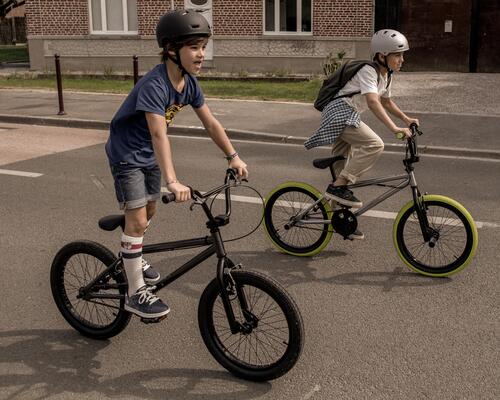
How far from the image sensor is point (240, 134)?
476 inches

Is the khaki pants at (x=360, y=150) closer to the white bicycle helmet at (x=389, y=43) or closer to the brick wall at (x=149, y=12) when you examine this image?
the white bicycle helmet at (x=389, y=43)

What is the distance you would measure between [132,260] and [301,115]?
33.0 ft

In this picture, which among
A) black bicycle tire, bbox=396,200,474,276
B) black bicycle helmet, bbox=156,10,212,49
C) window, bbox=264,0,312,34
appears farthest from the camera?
window, bbox=264,0,312,34

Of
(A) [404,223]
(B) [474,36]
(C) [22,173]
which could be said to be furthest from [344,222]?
(B) [474,36]

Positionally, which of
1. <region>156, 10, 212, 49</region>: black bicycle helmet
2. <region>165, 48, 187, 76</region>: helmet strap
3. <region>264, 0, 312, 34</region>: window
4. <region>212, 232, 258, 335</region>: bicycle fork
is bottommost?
<region>212, 232, 258, 335</region>: bicycle fork

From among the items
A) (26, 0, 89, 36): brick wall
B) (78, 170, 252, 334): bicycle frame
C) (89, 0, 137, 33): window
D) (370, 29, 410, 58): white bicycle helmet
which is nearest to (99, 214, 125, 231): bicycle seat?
(78, 170, 252, 334): bicycle frame

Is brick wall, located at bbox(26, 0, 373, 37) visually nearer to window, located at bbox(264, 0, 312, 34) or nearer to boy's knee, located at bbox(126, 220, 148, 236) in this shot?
window, located at bbox(264, 0, 312, 34)

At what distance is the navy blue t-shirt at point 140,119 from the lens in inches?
151

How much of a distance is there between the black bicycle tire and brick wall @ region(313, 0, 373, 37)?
684 inches

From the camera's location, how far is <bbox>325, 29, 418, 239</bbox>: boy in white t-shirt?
5.52 m

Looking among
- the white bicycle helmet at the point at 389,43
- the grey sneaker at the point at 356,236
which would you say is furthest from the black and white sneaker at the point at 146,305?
the white bicycle helmet at the point at 389,43

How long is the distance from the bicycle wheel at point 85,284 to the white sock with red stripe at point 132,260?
0.13 meters

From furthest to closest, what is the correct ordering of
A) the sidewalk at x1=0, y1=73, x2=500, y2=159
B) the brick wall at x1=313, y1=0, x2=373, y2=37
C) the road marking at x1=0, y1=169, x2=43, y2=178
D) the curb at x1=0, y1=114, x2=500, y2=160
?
1. the brick wall at x1=313, y1=0, x2=373, y2=37
2. the sidewalk at x1=0, y1=73, x2=500, y2=159
3. the curb at x1=0, y1=114, x2=500, y2=160
4. the road marking at x1=0, y1=169, x2=43, y2=178

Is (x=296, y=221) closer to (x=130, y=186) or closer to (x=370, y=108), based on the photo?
(x=370, y=108)
